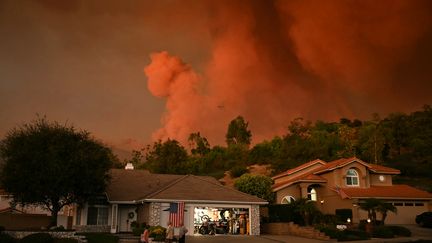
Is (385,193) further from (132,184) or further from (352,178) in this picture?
(132,184)

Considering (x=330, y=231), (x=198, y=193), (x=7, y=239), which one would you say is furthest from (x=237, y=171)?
(x=7, y=239)

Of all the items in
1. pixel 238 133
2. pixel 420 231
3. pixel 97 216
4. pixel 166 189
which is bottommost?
pixel 420 231

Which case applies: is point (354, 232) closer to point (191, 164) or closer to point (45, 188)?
point (45, 188)

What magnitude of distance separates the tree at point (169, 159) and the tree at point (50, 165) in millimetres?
47296

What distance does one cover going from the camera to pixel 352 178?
45.7 metres

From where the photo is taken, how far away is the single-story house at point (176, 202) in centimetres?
3319

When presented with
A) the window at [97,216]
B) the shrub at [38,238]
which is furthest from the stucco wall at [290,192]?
the shrub at [38,238]

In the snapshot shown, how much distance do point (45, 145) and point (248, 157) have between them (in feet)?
231

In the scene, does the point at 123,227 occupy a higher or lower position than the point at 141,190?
lower

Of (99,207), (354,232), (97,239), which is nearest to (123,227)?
(99,207)

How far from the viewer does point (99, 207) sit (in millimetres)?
38250

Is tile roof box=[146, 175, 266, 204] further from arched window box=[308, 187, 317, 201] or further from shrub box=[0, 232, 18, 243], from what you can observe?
arched window box=[308, 187, 317, 201]

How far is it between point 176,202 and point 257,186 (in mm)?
17027

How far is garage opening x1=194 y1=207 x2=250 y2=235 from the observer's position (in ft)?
116
